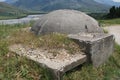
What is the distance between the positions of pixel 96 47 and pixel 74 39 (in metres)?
0.74

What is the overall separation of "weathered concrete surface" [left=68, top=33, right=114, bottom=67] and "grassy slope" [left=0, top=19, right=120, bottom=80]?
0.81 ft

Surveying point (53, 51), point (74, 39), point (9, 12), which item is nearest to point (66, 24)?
point (74, 39)

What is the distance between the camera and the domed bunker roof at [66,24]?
821 cm

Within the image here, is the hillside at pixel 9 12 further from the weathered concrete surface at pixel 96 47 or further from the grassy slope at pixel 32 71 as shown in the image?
the grassy slope at pixel 32 71

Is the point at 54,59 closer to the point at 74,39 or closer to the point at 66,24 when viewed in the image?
the point at 74,39

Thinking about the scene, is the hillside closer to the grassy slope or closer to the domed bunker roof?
the domed bunker roof

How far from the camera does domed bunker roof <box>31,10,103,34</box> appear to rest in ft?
26.9

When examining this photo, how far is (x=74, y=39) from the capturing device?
23.5 ft

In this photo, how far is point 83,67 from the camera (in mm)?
6539

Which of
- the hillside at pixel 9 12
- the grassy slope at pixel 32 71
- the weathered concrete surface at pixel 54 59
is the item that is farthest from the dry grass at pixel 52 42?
the hillside at pixel 9 12

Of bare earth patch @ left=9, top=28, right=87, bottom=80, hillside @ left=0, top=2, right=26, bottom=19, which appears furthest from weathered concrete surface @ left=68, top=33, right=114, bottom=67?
hillside @ left=0, top=2, right=26, bottom=19

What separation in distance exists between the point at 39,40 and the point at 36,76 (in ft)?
6.55

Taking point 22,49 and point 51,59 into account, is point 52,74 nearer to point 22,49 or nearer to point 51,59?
point 51,59

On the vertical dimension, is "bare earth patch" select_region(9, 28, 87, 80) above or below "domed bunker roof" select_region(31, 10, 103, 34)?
below
